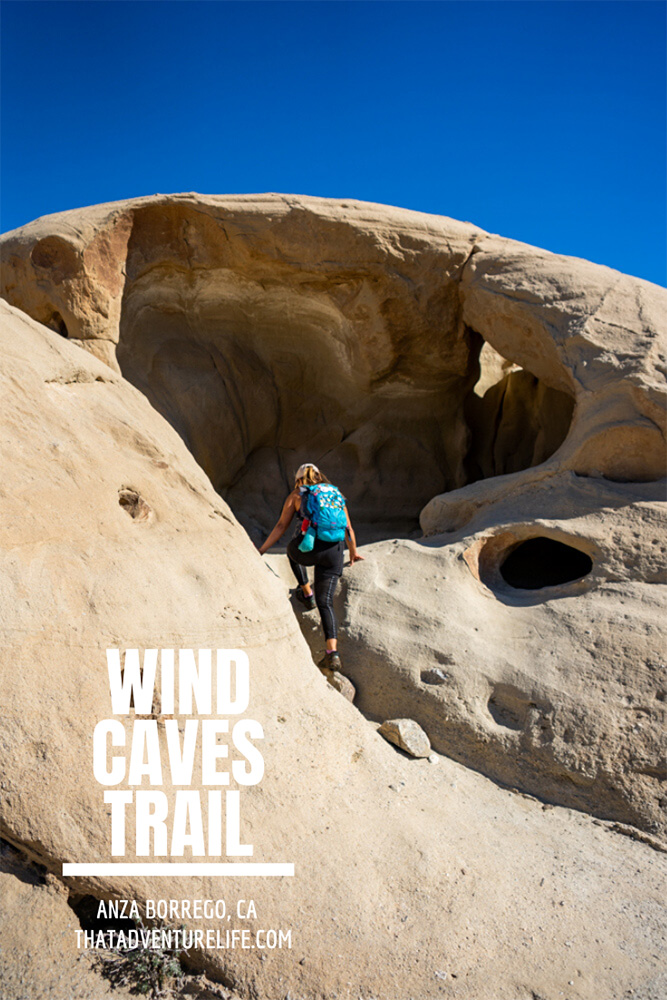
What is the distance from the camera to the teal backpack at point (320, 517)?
4238mm

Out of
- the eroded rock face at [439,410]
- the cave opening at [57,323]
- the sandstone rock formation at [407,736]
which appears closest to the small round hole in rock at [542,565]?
the eroded rock face at [439,410]

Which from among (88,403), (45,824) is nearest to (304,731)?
(45,824)

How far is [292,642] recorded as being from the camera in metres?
3.44

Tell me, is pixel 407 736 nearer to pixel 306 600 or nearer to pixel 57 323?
pixel 306 600

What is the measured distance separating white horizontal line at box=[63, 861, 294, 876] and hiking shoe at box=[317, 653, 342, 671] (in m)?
1.52

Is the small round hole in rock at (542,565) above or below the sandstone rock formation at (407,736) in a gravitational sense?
above

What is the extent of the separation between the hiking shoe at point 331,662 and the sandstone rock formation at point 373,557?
19 cm

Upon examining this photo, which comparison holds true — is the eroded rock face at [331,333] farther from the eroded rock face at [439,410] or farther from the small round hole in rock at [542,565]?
the small round hole in rock at [542,565]

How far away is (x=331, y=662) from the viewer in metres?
4.09

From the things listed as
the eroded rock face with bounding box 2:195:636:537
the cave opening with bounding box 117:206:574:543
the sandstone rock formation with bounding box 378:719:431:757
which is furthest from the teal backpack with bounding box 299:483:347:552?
the cave opening with bounding box 117:206:574:543

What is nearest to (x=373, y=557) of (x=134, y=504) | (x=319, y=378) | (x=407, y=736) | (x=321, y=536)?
(x=321, y=536)

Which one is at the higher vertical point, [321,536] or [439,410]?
[439,410]

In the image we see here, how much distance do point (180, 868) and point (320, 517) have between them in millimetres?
2107

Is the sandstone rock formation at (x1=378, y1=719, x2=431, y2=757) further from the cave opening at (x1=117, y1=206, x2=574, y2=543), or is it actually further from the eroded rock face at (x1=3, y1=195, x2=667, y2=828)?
the cave opening at (x1=117, y1=206, x2=574, y2=543)
